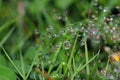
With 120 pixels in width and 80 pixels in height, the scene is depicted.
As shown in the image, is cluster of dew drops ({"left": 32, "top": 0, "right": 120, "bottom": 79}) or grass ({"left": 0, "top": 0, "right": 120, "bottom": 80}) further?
cluster of dew drops ({"left": 32, "top": 0, "right": 120, "bottom": 79})

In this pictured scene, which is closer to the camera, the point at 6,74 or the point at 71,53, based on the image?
the point at 6,74

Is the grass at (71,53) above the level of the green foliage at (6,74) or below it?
below

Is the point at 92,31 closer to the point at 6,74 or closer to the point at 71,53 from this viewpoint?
the point at 71,53

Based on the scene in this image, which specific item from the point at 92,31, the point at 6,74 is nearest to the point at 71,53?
the point at 92,31

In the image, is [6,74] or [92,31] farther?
[92,31]

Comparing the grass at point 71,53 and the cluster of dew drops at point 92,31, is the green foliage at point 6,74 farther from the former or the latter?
the cluster of dew drops at point 92,31

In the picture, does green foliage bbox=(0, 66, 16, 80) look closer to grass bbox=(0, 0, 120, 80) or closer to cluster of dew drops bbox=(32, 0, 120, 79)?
grass bbox=(0, 0, 120, 80)

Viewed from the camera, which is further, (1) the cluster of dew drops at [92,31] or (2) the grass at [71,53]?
(1) the cluster of dew drops at [92,31]

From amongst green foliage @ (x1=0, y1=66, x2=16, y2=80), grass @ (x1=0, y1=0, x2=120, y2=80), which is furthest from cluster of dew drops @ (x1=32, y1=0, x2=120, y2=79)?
green foliage @ (x1=0, y1=66, x2=16, y2=80)

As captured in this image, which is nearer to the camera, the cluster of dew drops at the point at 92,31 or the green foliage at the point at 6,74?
the green foliage at the point at 6,74

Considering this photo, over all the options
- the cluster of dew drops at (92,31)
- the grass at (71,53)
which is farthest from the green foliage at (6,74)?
the cluster of dew drops at (92,31)

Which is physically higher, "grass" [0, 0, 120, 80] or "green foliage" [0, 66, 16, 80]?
"green foliage" [0, 66, 16, 80]
